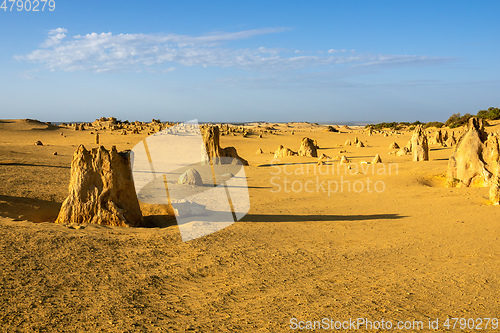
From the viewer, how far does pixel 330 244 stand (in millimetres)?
6074

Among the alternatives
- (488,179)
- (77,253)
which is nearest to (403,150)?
(488,179)

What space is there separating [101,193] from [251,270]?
3513 millimetres

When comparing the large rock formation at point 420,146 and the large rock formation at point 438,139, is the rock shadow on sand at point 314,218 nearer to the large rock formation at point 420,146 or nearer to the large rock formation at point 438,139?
the large rock formation at point 420,146

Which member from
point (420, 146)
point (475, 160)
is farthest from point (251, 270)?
point (420, 146)

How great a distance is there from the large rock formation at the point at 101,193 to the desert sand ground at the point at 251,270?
559 millimetres

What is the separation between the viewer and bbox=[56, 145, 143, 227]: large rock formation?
22.3 feet

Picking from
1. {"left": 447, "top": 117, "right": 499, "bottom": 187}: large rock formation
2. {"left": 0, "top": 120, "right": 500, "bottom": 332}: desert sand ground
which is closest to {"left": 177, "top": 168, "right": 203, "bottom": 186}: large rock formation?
{"left": 0, "top": 120, "right": 500, "bottom": 332}: desert sand ground

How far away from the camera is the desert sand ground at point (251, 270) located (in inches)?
139

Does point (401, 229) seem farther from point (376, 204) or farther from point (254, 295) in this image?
point (254, 295)

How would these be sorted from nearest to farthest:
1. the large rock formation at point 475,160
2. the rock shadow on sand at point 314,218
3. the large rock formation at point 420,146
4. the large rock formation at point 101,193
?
the large rock formation at point 101,193, the rock shadow on sand at point 314,218, the large rock formation at point 475,160, the large rock formation at point 420,146

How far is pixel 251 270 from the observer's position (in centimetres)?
482

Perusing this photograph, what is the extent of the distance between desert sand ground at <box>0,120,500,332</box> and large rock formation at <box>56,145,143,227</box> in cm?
56

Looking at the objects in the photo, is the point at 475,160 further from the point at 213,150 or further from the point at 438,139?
the point at 438,139

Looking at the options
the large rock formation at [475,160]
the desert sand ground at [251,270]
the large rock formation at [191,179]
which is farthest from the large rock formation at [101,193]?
the large rock formation at [475,160]
